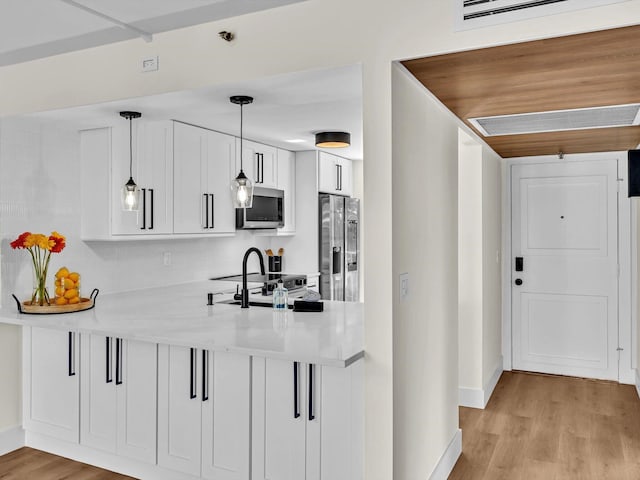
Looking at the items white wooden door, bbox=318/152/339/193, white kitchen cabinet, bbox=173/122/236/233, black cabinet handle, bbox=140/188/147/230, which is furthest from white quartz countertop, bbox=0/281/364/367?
white wooden door, bbox=318/152/339/193

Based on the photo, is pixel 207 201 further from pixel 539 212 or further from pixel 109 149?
pixel 539 212

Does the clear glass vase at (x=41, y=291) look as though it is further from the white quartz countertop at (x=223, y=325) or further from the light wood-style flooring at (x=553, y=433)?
the light wood-style flooring at (x=553, y=433)

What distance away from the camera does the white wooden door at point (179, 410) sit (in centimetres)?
266

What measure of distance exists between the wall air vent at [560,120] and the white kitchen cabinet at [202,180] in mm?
2071

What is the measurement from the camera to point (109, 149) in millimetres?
3543

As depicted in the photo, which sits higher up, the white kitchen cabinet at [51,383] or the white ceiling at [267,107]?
the white ceiling at [267,107]

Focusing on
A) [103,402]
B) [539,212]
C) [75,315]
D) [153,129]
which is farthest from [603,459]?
[153,129]

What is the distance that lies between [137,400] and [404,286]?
1.61 meters

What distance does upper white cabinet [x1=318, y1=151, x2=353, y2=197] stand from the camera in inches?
213

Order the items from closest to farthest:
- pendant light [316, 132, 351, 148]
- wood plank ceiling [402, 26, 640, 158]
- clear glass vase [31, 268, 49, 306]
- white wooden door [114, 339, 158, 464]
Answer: wood plank ceiling [402, 26, 640, 158], white wooden door [114, 339, 158, 464], clear glass vase [31, 268, 49, 306], pendant light [316, 132, 351, 148]

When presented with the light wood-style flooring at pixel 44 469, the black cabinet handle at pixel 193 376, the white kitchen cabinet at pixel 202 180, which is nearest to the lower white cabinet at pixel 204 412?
the black cabinet handle at pixel 193 376

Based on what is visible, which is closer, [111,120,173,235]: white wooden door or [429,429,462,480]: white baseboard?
[429,429,462,480]: white baseboard

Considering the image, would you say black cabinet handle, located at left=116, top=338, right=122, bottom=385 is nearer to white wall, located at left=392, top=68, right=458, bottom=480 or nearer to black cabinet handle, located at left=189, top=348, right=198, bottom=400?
black cabinet handle, located at left=189, top=348, right=198, bottom=400

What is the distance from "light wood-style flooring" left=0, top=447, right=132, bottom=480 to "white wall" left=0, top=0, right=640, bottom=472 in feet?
5.58
